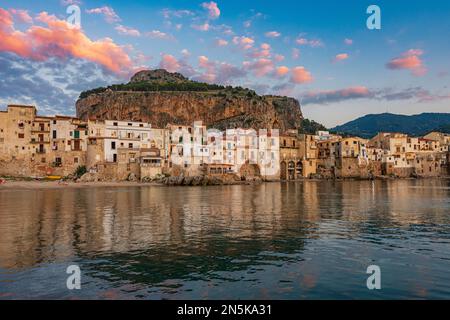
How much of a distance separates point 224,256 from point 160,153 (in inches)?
2944

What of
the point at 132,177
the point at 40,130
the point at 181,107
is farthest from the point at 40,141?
the point at 181,107

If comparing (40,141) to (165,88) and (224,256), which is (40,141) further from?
(165,88)

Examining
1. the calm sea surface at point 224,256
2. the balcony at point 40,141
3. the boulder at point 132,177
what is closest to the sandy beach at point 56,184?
the boulder at point 132,177

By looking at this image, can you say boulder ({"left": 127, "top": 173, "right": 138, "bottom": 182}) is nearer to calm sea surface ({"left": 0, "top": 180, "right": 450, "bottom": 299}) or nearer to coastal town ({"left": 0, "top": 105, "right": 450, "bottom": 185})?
coastal town ({"left": 0, "top": 105, "right": 450, "bottom": 185})

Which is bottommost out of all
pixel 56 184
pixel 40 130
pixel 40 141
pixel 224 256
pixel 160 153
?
pixel 224 256

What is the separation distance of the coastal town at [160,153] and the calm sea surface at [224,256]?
55378mm

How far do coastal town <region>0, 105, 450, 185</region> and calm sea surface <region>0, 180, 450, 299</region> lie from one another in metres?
55.4

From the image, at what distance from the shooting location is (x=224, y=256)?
53.5 ft

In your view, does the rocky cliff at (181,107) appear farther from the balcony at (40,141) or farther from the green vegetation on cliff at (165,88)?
the balcony at (40,141)

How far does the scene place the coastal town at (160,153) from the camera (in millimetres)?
81062

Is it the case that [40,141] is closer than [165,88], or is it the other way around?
[40,141]

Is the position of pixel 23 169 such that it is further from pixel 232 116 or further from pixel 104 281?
pixel 232 116
